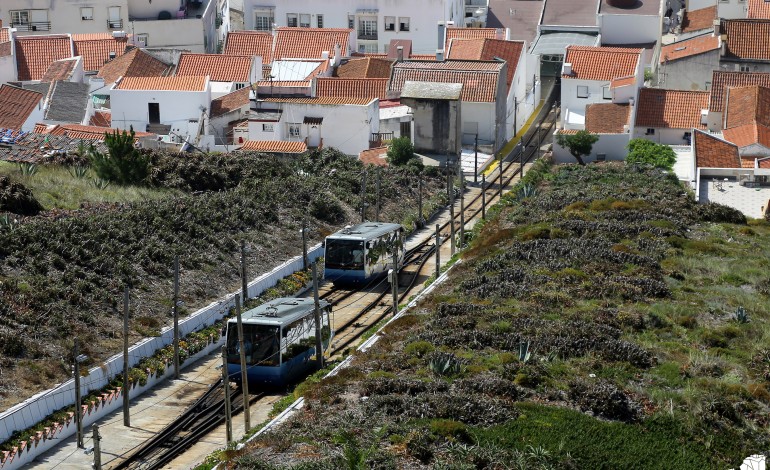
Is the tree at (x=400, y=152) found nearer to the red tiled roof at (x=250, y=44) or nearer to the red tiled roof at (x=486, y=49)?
the red tiled roof at (x=486, y=49)

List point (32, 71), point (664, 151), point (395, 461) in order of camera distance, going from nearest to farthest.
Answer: point (395, 461)
point (664, 151)
point (32, 71)

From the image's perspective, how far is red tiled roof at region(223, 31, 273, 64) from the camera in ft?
336

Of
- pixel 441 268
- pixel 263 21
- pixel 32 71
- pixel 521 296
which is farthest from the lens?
pixel 263 21

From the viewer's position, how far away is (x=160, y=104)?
85750 millimetres

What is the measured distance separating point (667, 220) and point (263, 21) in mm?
55359

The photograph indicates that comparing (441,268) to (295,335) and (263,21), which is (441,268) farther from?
(263,21)

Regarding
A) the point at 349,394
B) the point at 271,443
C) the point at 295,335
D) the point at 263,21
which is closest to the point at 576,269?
the point at 295,335

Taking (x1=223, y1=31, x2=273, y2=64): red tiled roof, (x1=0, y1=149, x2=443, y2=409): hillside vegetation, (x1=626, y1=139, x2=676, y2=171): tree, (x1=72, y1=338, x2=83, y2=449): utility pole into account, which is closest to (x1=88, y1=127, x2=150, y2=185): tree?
(x1=0, y1=149, x2=443, y2=409): hillside vegetation

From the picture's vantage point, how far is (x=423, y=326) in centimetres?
4688

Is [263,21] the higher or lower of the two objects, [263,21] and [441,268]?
the higher

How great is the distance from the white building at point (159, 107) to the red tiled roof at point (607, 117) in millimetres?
21054

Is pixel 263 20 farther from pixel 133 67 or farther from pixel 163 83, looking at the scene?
pixel 163 83

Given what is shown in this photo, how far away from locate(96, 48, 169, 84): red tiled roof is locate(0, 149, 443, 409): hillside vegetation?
846 inches

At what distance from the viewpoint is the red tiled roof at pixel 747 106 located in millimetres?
85125
